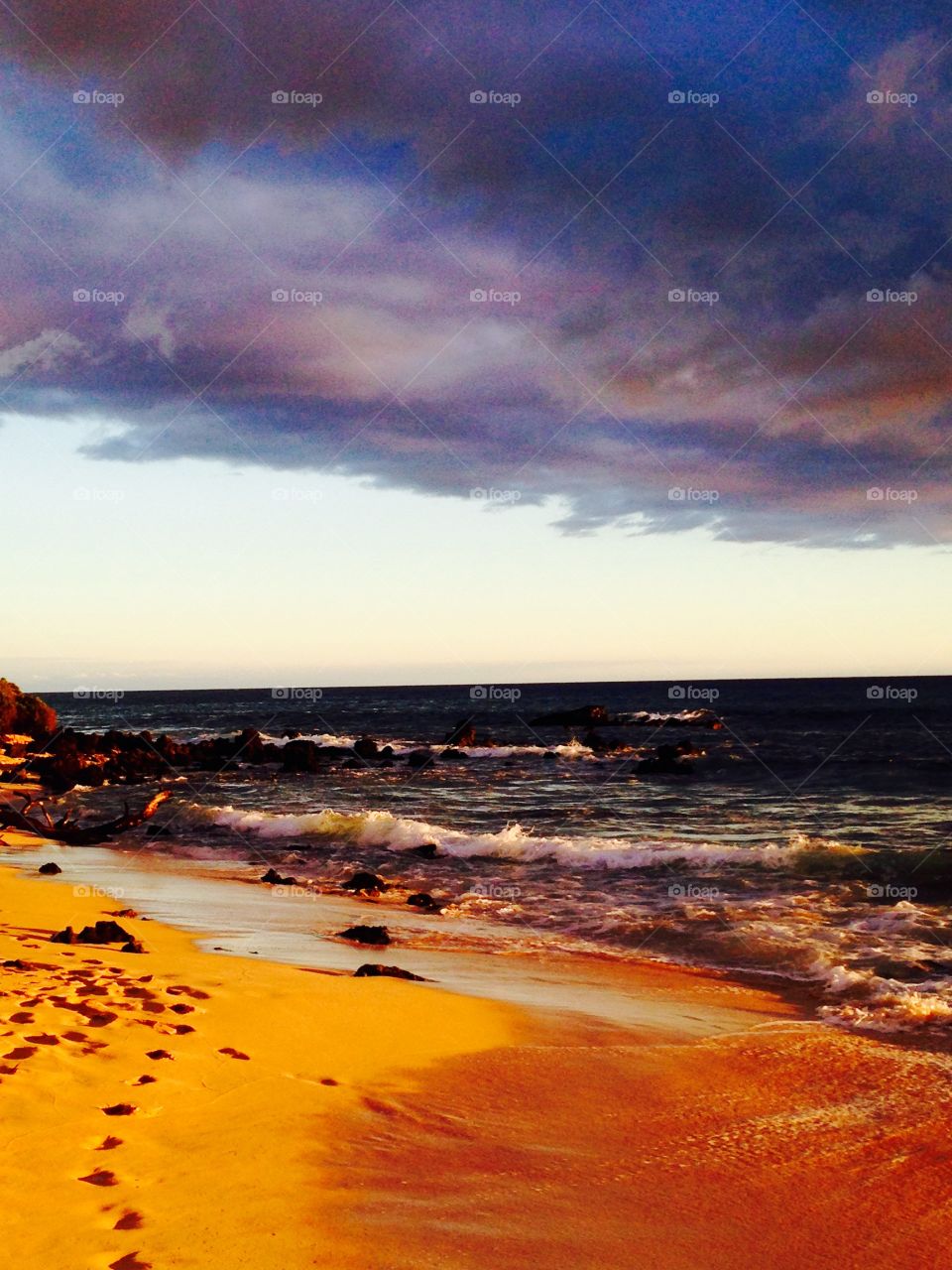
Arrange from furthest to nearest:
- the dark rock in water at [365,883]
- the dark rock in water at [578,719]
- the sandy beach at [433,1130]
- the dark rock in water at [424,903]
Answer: the dark rock in water at [578,719] → the dark rock in water at [365,883] → the dark rock in water at [424,903] → the sandy beach at [433,1130]

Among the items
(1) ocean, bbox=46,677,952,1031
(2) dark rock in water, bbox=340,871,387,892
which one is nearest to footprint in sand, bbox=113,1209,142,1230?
(1) ocean, bbox=46,677,952,1031

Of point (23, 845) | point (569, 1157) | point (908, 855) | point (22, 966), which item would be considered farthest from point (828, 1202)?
point (23, 845)

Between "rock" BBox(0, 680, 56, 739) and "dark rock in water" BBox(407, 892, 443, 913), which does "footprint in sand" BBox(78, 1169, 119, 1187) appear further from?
"rock" BBox(0, 680, 56, 739)

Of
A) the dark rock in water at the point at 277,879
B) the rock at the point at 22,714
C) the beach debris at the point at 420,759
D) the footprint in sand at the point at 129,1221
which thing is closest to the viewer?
the footprint in sand at the point at 129,1221

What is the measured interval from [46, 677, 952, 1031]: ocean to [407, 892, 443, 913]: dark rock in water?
1.01 ft

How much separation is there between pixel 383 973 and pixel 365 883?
6860mm

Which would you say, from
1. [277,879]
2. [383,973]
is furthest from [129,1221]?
[277,879]

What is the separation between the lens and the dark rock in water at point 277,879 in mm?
17188

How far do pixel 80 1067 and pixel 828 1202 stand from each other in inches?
179

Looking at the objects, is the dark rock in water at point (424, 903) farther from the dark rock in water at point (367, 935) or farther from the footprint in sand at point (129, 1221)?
the footprint in sand at point (129, 1221)

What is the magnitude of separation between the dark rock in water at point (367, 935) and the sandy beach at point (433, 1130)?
269 cm

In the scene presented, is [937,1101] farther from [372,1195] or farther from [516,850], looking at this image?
[516,850]

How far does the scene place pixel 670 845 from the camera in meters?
20.3

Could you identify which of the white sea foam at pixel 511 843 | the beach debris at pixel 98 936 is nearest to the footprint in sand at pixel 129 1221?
the beach debris at pixel 98 936
